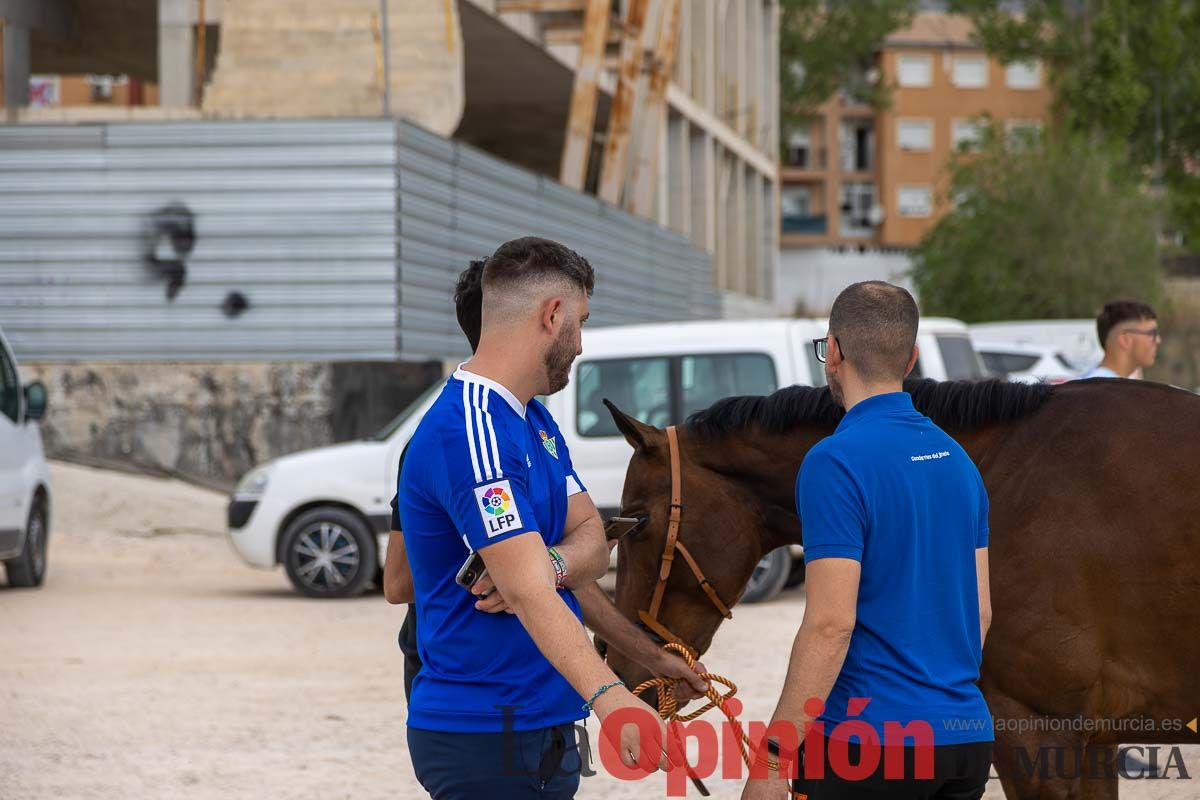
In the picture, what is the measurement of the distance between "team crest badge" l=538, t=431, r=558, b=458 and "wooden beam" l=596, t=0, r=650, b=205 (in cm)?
3073

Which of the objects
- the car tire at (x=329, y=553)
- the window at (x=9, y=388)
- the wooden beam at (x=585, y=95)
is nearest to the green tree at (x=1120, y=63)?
the wooden beam at (x=585, y=95)

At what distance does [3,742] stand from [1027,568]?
18.0 ft

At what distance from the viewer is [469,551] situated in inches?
134

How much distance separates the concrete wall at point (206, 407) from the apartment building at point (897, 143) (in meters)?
65.2

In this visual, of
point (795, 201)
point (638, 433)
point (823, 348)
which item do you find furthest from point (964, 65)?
point (823, 348)

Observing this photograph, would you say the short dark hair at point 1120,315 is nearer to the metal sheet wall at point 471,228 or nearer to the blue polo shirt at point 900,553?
the blue polo shirt at point 900,553

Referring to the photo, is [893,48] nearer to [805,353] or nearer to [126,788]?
[805,353]

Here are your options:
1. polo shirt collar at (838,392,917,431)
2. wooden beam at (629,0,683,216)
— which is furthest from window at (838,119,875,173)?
polo shirt collar at (838,392,917,431)

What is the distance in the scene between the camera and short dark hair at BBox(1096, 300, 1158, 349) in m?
8.50

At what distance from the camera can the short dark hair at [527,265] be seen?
341cm

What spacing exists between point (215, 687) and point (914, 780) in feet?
22.9

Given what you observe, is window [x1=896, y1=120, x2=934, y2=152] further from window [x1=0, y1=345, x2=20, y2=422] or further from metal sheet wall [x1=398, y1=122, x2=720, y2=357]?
window [x1=0, y1=345, x2=20, y2=422]

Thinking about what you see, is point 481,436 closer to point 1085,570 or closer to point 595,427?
point 1085,570

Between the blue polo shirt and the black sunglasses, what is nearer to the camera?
the blue polo shirt
